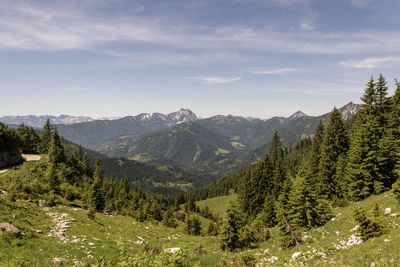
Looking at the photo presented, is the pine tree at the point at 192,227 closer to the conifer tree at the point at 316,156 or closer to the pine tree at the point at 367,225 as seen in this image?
the conifer tree at the point at 316,156

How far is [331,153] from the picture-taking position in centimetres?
4238

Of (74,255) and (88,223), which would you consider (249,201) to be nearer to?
(88,223)

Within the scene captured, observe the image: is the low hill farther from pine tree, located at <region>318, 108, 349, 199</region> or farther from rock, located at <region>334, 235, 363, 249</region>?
pine tree, located at <region>318, 108, 349, 199</region>

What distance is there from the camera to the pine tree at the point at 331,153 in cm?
3997

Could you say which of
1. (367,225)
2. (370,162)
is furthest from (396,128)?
(367,225)

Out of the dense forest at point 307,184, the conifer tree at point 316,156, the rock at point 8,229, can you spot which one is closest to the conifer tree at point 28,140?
the dense forest at point 307,184

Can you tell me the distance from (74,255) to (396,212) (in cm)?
2941

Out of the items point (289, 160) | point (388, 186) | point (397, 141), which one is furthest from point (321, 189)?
point (289, 160)

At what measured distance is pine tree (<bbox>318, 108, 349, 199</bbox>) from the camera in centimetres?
3997

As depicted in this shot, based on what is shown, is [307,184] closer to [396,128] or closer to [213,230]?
[396,128]

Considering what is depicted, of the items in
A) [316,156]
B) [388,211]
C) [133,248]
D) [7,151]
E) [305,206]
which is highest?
[7,151]

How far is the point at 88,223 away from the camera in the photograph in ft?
90.5

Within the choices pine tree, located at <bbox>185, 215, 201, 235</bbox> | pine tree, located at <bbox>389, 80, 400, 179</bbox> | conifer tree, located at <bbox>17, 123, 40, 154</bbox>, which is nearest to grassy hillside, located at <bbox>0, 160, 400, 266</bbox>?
pine tree, located at <bbox>389, 80, 400, 179</bbox>

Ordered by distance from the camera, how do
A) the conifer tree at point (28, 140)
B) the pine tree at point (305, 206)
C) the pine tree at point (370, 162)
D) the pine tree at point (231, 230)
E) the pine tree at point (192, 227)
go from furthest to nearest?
the conifer tree at point (28, 140), the pine tree at point (192, 227), the pine tree at point (370, 162), the pine tree at point (305, 206), the pine tree at point (231, 230)
